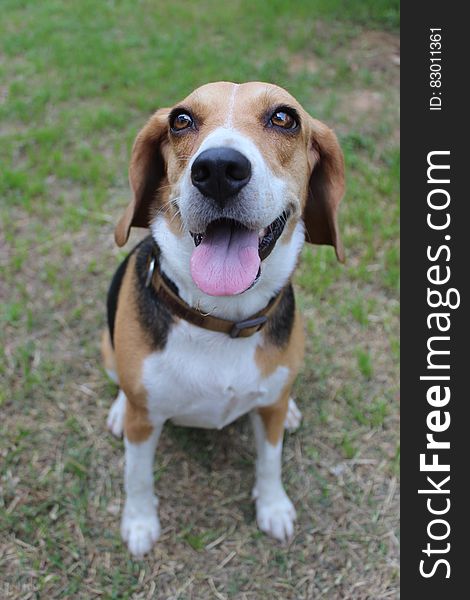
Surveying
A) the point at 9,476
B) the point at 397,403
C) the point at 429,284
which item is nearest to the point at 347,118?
the point at 429,284

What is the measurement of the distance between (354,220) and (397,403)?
1.75 meters

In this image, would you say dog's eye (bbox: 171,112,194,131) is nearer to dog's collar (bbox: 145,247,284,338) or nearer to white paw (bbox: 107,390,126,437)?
dog's collar (bbox: 145,247,284,338)

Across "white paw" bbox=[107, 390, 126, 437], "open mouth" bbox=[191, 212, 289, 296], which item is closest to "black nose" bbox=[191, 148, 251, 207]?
"open mouth" bbox=[191, 212, 289, 296]

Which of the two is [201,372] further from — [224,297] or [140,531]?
[140,531]

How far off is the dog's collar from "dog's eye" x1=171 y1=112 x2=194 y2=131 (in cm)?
55

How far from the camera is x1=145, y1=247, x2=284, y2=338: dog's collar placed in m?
2.68

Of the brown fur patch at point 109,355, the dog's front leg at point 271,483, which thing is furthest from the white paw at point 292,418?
the brown fur patch at point 109,355

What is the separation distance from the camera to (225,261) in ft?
7.86

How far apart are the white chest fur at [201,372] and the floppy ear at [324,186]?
634mm

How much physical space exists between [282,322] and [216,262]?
635 mm

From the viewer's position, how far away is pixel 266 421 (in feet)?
10.5

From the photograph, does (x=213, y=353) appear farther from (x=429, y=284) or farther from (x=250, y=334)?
(x=429, y=284)

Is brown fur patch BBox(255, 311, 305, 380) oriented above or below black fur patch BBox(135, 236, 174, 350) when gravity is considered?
below

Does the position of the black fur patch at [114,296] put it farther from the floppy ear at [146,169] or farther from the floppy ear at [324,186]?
the floppy ear at [324,186]
